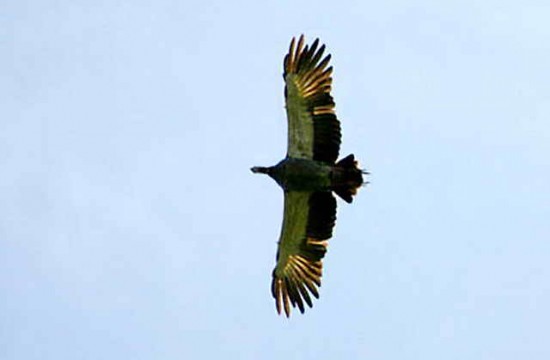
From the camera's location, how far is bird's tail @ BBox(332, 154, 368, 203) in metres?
45.7

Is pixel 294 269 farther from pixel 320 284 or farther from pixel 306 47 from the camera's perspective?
pixel 306 47

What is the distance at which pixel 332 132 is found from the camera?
153 ft

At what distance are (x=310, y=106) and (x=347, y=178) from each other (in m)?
2.59

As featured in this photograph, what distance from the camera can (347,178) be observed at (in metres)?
45.8

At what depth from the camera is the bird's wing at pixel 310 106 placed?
46.5 metres

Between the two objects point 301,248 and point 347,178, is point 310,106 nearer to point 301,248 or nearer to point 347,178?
point 347,178

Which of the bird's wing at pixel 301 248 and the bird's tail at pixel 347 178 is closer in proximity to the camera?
the bird's tail at pixel 347 178

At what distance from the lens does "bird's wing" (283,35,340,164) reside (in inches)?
1832

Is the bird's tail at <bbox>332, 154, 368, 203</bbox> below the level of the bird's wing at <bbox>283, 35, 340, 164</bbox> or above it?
below

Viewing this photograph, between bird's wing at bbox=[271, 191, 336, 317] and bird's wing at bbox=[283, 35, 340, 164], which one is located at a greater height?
bird's wing at bbox=[283, 35, 340, 164]

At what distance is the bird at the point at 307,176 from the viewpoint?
46.4 meters

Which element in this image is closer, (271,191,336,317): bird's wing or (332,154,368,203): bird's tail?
(332,154,368,203): bird's tail

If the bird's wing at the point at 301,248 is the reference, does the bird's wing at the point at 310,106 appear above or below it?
above

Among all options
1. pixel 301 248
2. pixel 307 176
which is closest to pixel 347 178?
pixel 307 176
